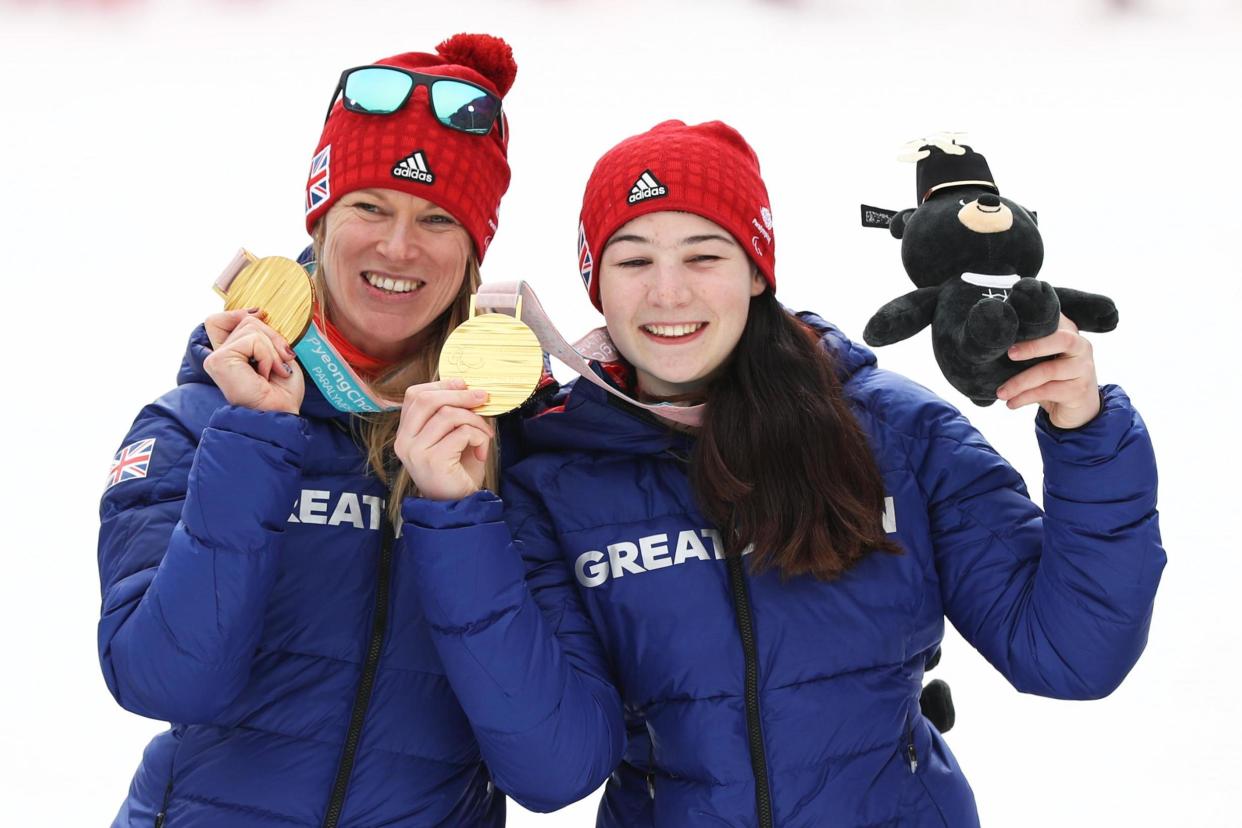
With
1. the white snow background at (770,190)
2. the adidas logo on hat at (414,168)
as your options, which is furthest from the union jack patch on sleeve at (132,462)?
the white snow background at (770,190)

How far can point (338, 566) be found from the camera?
1460 millimetres

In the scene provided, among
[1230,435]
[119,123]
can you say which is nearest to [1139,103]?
[1230,435]

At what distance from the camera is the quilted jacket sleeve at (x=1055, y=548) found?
130 cm

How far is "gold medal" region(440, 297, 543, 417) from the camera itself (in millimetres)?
1296

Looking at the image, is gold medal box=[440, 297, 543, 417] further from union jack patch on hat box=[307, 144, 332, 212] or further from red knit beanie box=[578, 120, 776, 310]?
union jack patch on hat box=[307, 144, 332, 212]

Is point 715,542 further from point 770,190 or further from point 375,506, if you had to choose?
point 770,190

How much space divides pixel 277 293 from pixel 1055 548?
3.03 ft

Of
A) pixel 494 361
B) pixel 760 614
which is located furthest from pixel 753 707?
pixel 494 361

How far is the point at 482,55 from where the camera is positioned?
1.71 m

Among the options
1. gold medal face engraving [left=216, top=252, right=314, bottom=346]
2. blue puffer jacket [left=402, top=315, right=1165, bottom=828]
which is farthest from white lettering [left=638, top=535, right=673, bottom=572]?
gold medal face engraving [left=216, top=252, right=314, bottom=346]

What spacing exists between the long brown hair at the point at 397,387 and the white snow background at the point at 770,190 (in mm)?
1017

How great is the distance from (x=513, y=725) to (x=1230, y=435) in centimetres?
222

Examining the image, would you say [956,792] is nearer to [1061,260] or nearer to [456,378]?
[456,378]

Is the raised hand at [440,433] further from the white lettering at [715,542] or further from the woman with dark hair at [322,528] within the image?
the white lettering at [715,542]
